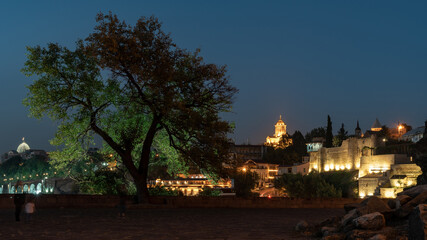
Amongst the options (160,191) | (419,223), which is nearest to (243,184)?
(160,191)

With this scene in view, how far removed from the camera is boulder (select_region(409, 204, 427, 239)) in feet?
24.0

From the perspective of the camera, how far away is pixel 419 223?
7523 mm

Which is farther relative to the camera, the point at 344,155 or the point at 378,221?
the point at 344,155

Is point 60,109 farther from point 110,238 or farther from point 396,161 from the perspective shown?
point 396,161

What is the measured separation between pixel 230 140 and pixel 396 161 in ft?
214

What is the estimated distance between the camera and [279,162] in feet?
479

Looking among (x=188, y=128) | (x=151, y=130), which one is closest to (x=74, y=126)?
(x=151, y=130)

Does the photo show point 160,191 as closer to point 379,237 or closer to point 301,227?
point 301,227

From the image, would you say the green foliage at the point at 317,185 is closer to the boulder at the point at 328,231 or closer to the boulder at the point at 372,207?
the boulder at the point at 372,207

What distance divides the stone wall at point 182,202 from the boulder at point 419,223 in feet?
54.9

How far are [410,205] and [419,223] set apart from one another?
367 cm

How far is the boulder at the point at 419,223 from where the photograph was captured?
7316 mm

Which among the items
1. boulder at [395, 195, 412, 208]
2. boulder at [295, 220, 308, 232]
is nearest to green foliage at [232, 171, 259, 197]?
boulder at [295, 220, 308, 232]

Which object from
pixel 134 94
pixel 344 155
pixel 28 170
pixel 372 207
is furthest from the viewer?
pixel 28 170
